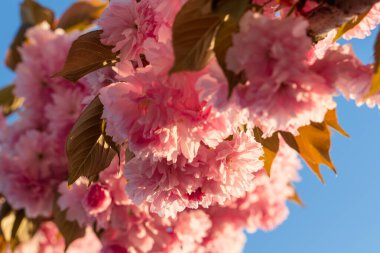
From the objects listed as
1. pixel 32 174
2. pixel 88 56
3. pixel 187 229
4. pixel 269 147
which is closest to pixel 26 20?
pixel 32 174

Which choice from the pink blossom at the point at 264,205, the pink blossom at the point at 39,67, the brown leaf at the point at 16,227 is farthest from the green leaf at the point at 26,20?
the pink blossom at the point at 264,205

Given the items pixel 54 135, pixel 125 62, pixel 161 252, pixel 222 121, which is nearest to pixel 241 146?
pixel 222 121

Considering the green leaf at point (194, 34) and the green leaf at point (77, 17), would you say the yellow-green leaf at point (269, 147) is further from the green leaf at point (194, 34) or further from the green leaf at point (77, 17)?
the green leaf at point (77, 17)

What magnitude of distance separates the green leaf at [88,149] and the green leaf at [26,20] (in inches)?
61.1

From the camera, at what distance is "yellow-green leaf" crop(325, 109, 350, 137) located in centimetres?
85

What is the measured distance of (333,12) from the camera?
2.12 ft

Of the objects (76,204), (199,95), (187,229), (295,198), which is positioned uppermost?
(199,95)

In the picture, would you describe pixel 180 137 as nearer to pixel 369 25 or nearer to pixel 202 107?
pixel 202 107

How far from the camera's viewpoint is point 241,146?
0.84 meters

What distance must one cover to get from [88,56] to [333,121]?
0.46 metres

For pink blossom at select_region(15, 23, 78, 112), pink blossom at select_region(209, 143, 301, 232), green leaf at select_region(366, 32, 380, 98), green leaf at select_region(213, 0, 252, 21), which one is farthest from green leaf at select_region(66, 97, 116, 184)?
pink blossom at select_region(209, 143, 301, 232)

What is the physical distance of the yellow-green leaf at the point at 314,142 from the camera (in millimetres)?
885

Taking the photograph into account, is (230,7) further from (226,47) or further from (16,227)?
(16,227)

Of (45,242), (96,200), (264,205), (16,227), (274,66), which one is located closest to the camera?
(274,66)
